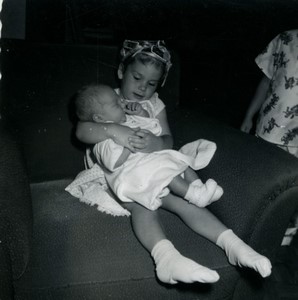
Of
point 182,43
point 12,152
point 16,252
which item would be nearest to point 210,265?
point 16,252

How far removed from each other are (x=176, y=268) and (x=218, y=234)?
23 centimetres

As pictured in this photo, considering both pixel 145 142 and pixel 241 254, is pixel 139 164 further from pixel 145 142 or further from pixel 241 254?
pixel 241 254

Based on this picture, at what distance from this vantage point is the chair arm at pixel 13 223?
0.98 metres

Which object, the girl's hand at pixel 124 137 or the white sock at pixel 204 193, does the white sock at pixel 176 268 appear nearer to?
the white sock at pixel 204 193

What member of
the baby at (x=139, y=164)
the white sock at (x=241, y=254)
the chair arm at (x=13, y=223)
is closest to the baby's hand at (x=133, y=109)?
the baby at (x=139, y=164)

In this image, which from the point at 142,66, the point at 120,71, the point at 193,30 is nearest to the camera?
the point at 142,66

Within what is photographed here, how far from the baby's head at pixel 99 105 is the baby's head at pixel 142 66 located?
0.44 feet

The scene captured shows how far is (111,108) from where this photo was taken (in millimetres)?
1409

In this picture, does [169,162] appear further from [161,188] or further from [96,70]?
[96,70]

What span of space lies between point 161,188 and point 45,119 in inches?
26.5

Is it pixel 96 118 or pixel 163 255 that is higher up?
pixel 96 118

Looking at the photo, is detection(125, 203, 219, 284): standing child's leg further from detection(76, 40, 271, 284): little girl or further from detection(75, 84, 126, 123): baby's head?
detection(75, 84, 126, 123): baby's head

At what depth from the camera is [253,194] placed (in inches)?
48.3

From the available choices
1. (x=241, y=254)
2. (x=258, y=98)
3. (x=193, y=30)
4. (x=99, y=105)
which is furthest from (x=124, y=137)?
(x=193, y=30)
